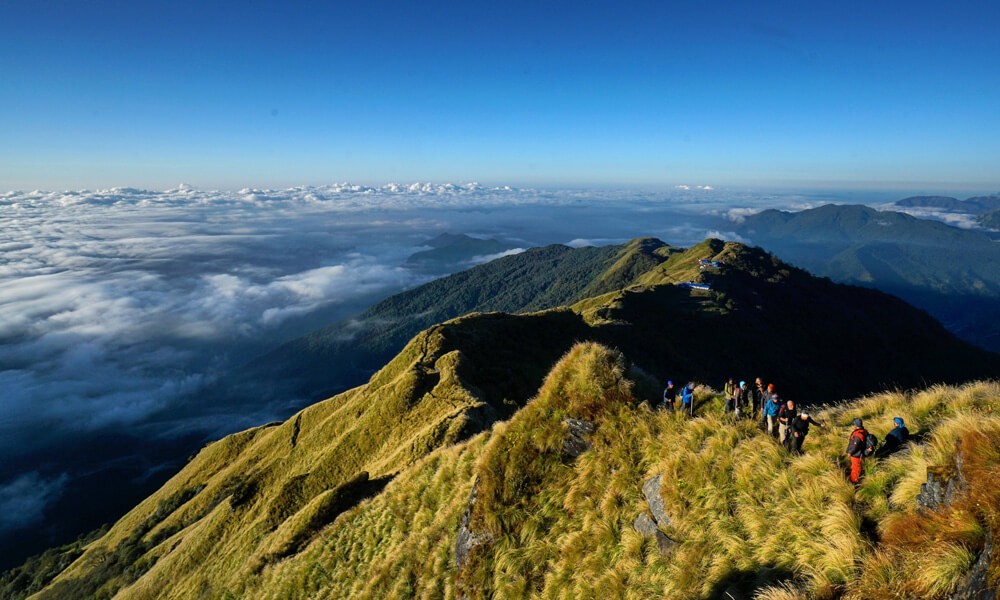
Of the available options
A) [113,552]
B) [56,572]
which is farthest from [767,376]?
[56,572]

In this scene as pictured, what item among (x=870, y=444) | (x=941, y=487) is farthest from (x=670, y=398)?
(x=941, y=487)

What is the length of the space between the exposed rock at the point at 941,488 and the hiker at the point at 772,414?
481 cm

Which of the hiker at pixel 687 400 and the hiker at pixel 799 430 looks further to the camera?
the hiker at pixel 687 400

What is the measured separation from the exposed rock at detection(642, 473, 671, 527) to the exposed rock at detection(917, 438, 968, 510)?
19.9 ft

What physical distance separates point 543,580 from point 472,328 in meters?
77.5

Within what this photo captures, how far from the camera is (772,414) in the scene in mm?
14508

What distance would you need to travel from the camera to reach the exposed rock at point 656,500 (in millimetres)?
13294

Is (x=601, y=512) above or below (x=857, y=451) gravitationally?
below

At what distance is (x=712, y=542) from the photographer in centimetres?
1186

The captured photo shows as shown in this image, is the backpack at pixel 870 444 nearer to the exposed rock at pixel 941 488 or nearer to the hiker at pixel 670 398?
the exposed rock at pixel 941 488

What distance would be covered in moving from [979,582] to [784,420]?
22.2 feet

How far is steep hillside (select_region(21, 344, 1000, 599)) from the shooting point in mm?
8539

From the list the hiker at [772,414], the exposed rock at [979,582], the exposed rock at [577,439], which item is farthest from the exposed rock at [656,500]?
the exposed rock at [979,582]

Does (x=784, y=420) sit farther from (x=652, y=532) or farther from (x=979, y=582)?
(x=979, y=582)
